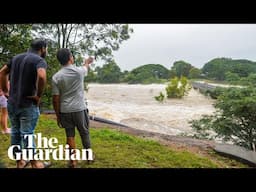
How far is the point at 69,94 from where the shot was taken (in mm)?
2072

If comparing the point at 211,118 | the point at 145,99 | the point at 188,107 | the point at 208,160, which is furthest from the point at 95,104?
the point at 208,160

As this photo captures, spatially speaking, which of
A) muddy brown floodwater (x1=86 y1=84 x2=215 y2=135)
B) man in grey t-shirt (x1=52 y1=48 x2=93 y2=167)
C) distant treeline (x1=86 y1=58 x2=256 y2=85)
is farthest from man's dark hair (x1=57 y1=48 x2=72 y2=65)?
muddy brown floodwater (x1=86 y1=84 x2=215 y2=135)

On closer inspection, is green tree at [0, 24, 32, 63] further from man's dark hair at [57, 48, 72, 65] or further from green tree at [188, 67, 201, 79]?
green tree at [188, 67, 201, 79]

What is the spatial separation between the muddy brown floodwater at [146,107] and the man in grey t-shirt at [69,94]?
2.99 m

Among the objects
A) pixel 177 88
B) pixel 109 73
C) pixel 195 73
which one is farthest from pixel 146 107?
pixel 195 73

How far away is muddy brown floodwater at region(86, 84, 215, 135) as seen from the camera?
18.1 feet

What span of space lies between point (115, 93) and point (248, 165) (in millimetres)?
3659

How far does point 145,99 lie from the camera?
21.2 ft

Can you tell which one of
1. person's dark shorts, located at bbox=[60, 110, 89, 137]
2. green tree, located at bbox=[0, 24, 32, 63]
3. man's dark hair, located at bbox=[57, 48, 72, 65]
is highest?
green tree, located at bbox=[0, 24, 32, 63]

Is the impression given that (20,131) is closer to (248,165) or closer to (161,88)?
(248,165)

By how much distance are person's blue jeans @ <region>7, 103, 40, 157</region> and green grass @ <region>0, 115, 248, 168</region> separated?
409 mm

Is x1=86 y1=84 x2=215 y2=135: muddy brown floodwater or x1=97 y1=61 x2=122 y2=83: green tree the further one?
x1=86 y1=84 x2=215 y2=135: muddy brown floodwater

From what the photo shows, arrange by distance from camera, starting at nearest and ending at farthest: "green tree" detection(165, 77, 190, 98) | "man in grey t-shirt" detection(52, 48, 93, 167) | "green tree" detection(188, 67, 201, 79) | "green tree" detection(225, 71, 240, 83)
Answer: "man in grey t-shirt" detection(52, 48, 93, 167)
"green tree" detection(188, 67, 201, 79)
"green tree" detection(225, 71, 240, 83)
"green tree" detection(165, 77, 190, 98)

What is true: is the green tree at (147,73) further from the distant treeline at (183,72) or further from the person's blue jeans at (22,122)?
the person's blue jeans at (22,122)
